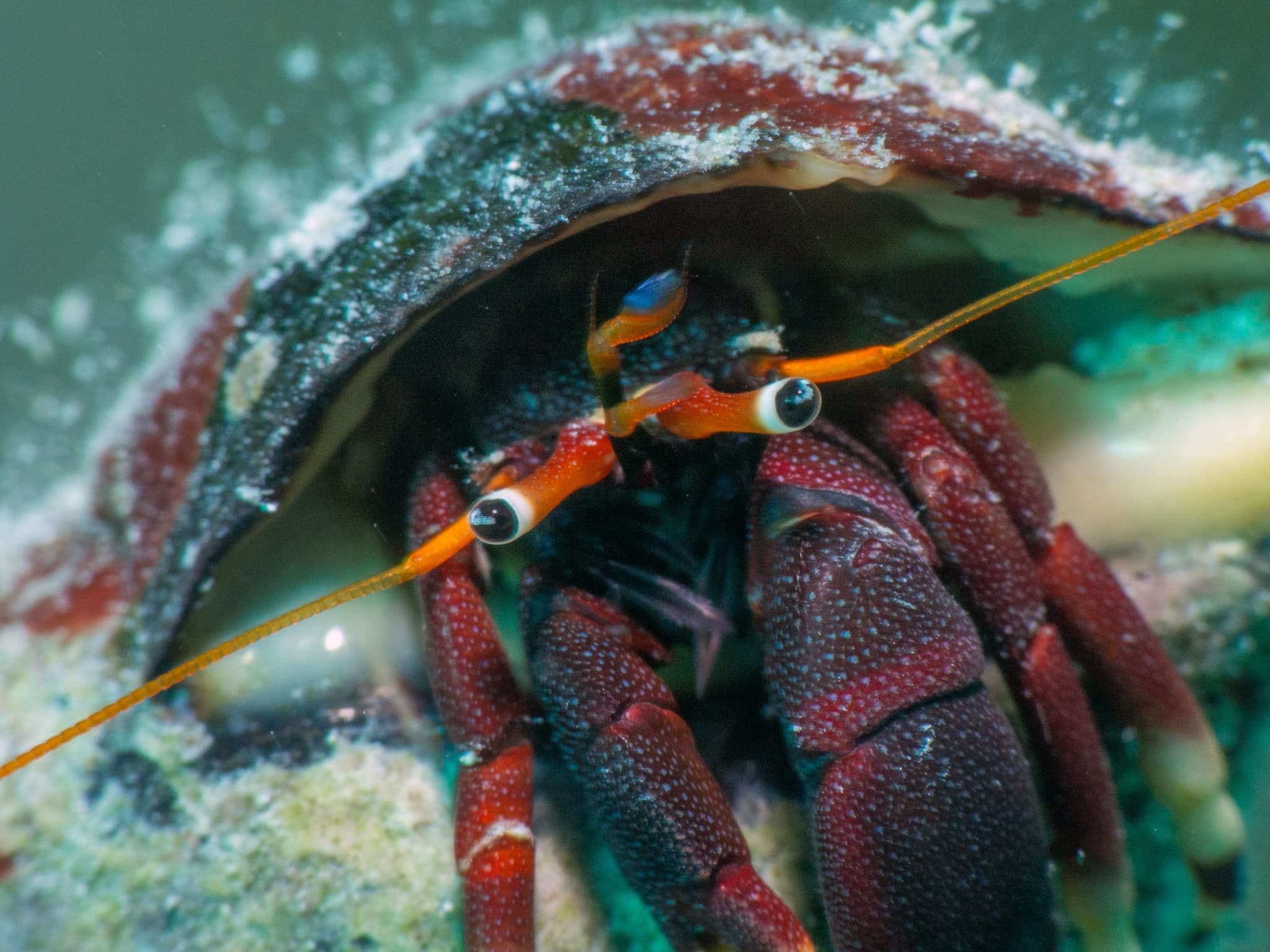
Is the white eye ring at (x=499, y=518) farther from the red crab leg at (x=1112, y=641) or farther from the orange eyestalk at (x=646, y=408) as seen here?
the red crab leg at (x=1112, y=641)

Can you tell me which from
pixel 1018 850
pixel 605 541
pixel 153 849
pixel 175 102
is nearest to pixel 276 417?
pixel 605 541

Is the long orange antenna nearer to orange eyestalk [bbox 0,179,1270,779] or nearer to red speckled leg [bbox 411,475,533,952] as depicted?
orange eyestalk [bbox 0,179,1270,779]

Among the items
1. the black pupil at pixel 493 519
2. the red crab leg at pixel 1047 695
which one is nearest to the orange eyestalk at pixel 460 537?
the black pupil at pixel 493 519

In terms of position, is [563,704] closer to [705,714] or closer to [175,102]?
[705,714]

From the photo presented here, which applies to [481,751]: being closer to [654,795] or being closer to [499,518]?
[654,795]

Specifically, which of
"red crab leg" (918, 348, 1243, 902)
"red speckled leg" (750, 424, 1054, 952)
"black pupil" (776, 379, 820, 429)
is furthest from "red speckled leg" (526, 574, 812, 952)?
"red crab leg" (918, 348, 1243, 902)

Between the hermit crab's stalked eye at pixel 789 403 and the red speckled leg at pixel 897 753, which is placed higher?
the hermit crab's stalked eye at pixel 789 403
